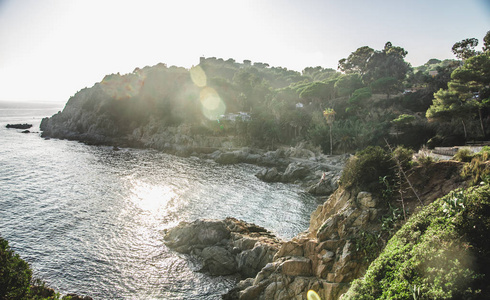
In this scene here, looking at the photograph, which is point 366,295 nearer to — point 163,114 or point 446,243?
point 446,243

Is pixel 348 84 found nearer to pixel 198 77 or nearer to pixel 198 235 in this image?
pixel 198 77

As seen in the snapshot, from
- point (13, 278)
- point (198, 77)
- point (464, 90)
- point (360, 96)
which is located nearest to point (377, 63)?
point (360, 96)

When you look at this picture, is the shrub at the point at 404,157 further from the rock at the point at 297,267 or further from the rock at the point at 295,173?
the rock at the point at 295,173

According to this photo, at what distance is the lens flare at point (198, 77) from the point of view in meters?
116

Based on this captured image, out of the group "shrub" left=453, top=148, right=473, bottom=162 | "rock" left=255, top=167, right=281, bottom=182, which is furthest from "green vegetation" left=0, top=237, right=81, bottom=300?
"rock" left=255, top=167, right=281, bottom=182

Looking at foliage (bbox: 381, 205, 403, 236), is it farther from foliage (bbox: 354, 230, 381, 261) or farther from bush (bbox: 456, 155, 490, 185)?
bush (bbox: 456, 155, 490, 185)

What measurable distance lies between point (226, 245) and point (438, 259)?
57.2ft

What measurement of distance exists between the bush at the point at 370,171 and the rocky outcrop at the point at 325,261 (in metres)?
0.70

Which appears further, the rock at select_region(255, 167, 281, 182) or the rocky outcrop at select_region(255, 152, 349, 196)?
the rock at select_region(255, 167, 281, 182)

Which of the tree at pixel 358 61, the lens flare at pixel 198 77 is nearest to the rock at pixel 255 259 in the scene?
the tree at pixel 358 61

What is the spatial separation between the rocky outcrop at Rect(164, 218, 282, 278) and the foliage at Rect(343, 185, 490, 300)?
10.2 meters

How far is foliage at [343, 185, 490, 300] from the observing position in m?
7.81

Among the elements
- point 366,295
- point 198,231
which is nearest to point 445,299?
point 366,295

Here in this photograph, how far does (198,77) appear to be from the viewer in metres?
122
